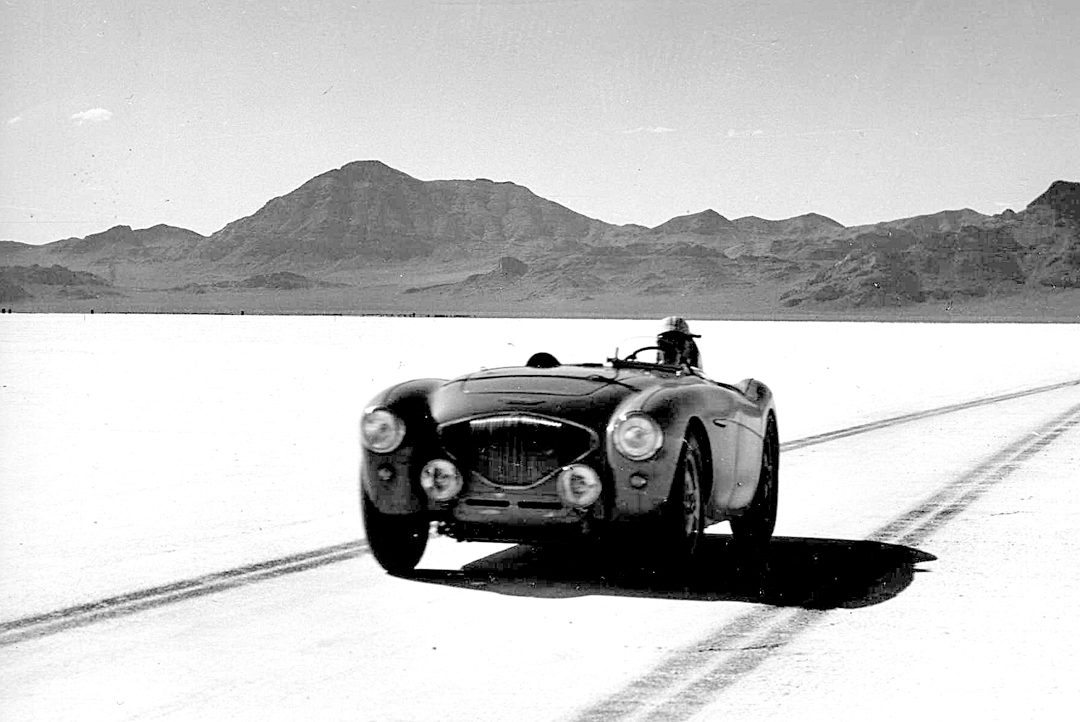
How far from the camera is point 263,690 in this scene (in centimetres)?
605

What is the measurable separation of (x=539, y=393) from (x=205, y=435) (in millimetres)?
10857

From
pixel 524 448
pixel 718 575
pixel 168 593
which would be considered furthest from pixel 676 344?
pixel 168 593

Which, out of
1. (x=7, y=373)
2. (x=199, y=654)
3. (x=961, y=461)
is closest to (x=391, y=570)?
(x=199, y=654)

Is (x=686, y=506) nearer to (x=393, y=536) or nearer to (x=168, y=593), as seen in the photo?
(x=393, y=536)

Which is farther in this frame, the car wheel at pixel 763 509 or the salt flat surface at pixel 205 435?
the car wheel at pixel 763 509

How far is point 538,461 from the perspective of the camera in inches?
315

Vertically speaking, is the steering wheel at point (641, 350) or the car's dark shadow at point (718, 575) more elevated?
the steering wheel at point (641, 350)

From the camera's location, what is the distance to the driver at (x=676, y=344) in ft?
32.5

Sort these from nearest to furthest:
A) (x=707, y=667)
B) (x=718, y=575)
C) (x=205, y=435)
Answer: (x=707, y=667) < (x=718, y=575) < (x=205, y=435)

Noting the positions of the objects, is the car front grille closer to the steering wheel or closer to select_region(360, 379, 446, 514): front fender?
select_region(360, 379, 446, 514): front fender

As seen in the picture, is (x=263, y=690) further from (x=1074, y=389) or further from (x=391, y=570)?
(x=1074, y=389)

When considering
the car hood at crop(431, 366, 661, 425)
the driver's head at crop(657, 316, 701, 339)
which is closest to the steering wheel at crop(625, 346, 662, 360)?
the driver's head at crop(657, 316, 701, 339)

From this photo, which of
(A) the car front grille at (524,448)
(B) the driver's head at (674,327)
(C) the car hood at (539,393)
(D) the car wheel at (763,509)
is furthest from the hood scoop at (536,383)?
(D) the car wheel at (763,509)

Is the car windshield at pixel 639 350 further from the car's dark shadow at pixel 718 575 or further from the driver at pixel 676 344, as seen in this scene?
the car's dark shadow at pixel 718 575
